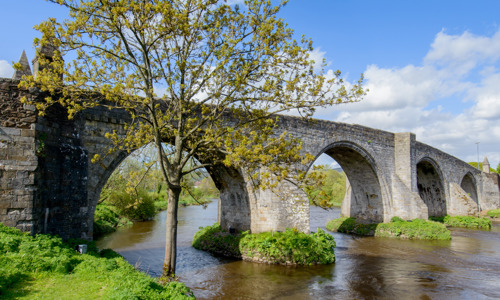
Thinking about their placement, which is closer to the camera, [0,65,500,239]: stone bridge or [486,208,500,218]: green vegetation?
[0,65,500,239]: stone bridge

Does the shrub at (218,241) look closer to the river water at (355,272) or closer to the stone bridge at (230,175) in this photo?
the river water at (355,272)

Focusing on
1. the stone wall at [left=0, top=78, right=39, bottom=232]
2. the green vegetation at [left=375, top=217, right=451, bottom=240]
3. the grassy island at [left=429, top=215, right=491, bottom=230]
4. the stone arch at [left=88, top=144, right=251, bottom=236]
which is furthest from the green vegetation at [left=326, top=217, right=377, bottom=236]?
the stone wall at [left=0, top=78, right=39, bottom=232]

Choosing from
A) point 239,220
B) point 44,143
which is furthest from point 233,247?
point 44,143

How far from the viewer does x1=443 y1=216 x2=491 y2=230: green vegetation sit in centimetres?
2488

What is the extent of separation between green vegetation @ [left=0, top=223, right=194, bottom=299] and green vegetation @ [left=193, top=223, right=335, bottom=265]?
5.90m

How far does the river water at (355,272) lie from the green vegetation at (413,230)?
736 mm

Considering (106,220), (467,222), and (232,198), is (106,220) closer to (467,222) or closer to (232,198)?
(232,198)

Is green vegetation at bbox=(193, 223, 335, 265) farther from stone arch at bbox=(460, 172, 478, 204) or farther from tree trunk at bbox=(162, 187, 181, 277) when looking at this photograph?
stone arch at bbox=(460, 172, 478, 204)

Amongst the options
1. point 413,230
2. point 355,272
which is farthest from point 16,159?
point 413,230

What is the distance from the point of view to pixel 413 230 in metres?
19.0

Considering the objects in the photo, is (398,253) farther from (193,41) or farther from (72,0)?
(72,0)

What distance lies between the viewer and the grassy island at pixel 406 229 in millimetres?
18922

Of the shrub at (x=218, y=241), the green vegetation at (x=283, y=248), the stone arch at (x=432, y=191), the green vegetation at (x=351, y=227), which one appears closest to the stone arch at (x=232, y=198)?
the shrub at (x=218, y=241)

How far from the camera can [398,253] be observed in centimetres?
1552
